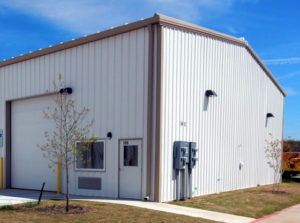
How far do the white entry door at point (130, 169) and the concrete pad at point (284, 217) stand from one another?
4.11m

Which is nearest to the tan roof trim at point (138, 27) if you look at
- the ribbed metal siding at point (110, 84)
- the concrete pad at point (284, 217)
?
the ribbed metal siding at point (110, 84)

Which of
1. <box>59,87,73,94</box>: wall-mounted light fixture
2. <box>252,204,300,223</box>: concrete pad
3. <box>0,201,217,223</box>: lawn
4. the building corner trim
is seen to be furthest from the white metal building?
<box>252,204,300,223</box>: concrete pad

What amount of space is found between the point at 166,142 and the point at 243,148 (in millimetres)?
6823

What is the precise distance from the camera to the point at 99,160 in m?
14.6

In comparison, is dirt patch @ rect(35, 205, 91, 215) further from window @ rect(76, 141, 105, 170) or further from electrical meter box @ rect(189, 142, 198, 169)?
electrical meter box @ rect(189, 142, 198, 169)

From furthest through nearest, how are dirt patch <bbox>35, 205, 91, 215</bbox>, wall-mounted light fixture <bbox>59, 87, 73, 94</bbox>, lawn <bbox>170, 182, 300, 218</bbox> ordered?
wall-mounted light fixture <bbox>59, 87, 73, 94</bbox> → lawn <bbox>170, 182, 300, 218</bbox> → dirt patch <bbox>35, 205, 91, 215</bbox>

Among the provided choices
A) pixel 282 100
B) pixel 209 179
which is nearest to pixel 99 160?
pixel 209 179

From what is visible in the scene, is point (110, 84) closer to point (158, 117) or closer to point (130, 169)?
point (158, 117)

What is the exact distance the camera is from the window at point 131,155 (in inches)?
535

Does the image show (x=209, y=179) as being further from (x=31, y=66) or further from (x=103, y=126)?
(x=31, y=66)

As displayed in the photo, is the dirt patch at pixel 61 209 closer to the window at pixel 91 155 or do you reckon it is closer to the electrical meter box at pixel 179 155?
the window at pixel 91 155

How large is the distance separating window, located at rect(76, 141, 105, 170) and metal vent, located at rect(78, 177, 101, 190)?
1.34 feet

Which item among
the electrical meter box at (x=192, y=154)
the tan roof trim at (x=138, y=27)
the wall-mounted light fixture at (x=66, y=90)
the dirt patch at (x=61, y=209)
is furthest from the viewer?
the wall-mounted light fixture at (x=66, y=90)

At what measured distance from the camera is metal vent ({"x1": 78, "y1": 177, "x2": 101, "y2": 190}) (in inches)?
572
